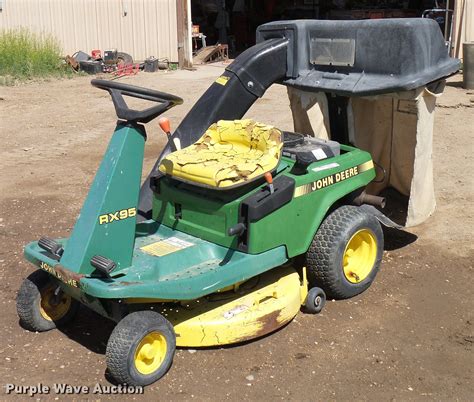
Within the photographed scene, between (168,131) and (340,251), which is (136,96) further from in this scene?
(340,251)

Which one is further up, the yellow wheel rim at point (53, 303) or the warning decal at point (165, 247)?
the warning decal at point (165, 247)

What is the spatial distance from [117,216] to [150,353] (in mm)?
797

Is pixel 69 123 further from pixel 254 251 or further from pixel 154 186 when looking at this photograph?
pixel 254 251

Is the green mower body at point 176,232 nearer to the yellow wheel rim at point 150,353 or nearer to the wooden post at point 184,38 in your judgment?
the yellow wheel rim at point 150,353

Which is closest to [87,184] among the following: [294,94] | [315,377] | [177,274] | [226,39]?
[294,94]

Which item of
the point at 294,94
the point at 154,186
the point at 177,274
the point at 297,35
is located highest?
the point at 297,35

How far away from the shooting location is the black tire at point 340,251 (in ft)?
15.3

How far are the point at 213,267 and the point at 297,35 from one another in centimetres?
219

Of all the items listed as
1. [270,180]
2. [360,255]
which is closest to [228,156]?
[270,180]

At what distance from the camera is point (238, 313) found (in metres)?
4.24

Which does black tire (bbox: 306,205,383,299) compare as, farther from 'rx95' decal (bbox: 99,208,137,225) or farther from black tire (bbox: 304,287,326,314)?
'rx95' decal (bbox: 99,208,137,225)

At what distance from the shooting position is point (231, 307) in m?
4.28

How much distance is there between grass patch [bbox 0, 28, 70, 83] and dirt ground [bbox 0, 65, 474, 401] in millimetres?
7815

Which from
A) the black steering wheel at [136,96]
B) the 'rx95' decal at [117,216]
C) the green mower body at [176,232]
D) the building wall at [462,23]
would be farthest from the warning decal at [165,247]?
the building wall at [462,23]
